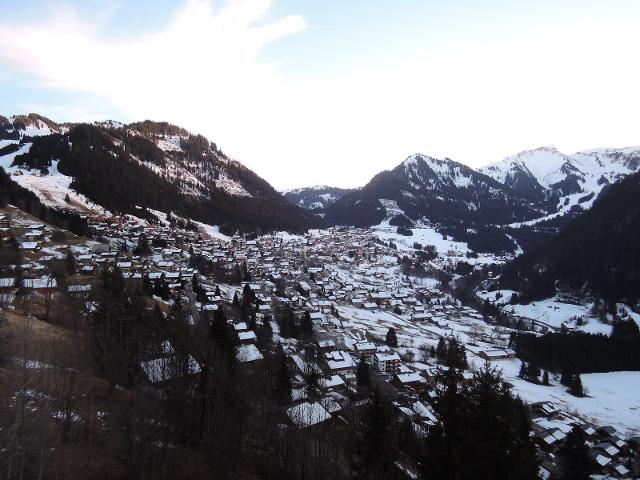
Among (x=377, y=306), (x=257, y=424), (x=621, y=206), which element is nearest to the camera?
(x=257, y=424)

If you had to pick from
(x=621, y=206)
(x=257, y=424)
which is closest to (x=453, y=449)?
(x=257, y=424)

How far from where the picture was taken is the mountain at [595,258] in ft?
338

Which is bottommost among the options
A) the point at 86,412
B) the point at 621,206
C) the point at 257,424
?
the point at 257,424

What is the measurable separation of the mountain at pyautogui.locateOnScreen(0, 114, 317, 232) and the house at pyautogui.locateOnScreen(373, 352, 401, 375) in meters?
87.0

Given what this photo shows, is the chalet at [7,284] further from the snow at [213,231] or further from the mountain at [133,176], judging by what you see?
the snow at [213,231]

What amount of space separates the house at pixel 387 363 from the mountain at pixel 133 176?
8696cm

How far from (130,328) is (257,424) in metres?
11.6

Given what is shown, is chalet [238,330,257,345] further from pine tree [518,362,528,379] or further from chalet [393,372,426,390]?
pine tree [518,362,528,379]

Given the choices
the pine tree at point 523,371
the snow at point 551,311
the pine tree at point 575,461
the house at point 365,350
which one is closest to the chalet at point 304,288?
the house at point 365,350

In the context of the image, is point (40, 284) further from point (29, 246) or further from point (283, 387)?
point (283, 387)

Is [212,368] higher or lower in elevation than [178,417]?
higher

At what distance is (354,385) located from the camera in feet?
132

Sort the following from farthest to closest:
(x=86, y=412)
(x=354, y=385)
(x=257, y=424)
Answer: (x=354, y=385) → (x=257, y=424) → (x=86, y=412)

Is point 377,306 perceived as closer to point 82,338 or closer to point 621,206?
point 82,338
